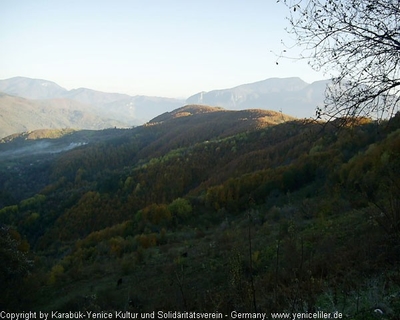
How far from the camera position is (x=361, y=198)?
12.2m

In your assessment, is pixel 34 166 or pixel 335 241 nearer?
pixel 335 241

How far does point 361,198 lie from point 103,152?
93.1 meters

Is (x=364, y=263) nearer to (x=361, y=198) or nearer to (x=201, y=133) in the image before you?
(x=361, y=198)

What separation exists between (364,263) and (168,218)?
16.6m

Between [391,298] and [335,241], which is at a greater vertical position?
[391,298]

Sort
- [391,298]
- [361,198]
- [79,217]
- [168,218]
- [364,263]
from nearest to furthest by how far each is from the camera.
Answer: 1. [391,298]
2. [364,263]
3. [361,198]
4. [168,218]
5. [79,217]

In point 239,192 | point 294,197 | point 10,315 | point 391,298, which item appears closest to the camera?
point 391,298

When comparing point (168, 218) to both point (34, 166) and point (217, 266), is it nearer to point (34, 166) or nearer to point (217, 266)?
point (217, 266)

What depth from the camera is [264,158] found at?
4144 centimetres

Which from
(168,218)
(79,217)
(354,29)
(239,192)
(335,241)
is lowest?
(79,217)

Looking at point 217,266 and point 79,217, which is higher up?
point 217,266

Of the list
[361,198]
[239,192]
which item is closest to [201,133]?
[239,192]

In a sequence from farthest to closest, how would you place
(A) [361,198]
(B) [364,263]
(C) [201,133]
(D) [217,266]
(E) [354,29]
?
1. (C) [201,133]
2. (A) [361,198]
3. (D) [217,266]
4. (B) [364,263]
5. (E) [354,29]

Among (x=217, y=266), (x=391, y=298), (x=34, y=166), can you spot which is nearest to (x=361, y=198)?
(x=217, y=266)
